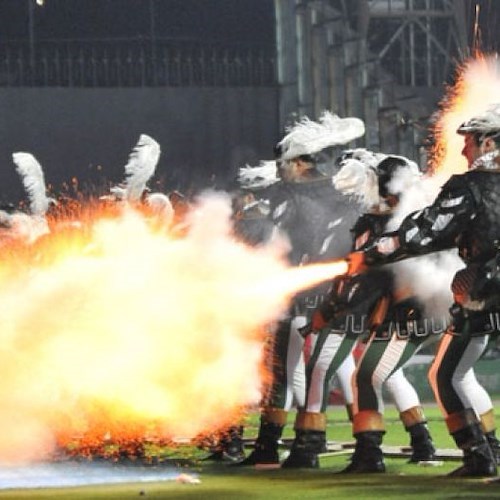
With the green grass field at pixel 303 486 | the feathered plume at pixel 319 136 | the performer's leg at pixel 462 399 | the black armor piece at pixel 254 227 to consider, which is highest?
the feathered plume at pixel 319 136

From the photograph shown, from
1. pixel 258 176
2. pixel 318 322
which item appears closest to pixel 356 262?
pixel 318 322

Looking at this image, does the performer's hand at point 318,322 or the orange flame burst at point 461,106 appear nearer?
the performer's hand at point 318,322

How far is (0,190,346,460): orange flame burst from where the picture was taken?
1429cm

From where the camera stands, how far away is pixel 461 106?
50.0 feet

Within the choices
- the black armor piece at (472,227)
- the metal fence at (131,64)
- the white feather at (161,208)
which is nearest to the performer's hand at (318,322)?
the black armor piece at (472,227)

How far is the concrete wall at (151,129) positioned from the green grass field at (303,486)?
434 inches

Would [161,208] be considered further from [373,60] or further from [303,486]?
[373,60]

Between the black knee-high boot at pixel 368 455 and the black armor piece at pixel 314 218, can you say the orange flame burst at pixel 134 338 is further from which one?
the black knee-high boot at pixel 368 455

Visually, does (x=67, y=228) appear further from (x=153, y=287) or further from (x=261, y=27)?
(x=261, y=27)

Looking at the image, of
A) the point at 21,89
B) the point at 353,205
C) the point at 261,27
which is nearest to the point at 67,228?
the point at 353,205

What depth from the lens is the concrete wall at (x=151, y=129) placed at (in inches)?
1037

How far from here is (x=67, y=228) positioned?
18484mm

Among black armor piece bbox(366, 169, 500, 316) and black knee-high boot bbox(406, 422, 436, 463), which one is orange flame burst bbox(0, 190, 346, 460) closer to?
black knee-high boot bbox(406, 422, 436, 463)

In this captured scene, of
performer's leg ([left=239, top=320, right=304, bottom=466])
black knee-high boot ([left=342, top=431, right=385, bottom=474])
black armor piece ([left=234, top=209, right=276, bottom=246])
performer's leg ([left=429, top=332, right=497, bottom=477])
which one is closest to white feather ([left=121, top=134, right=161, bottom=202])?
black armor piece ([left=234, top=209, right=276, bottom=246])
